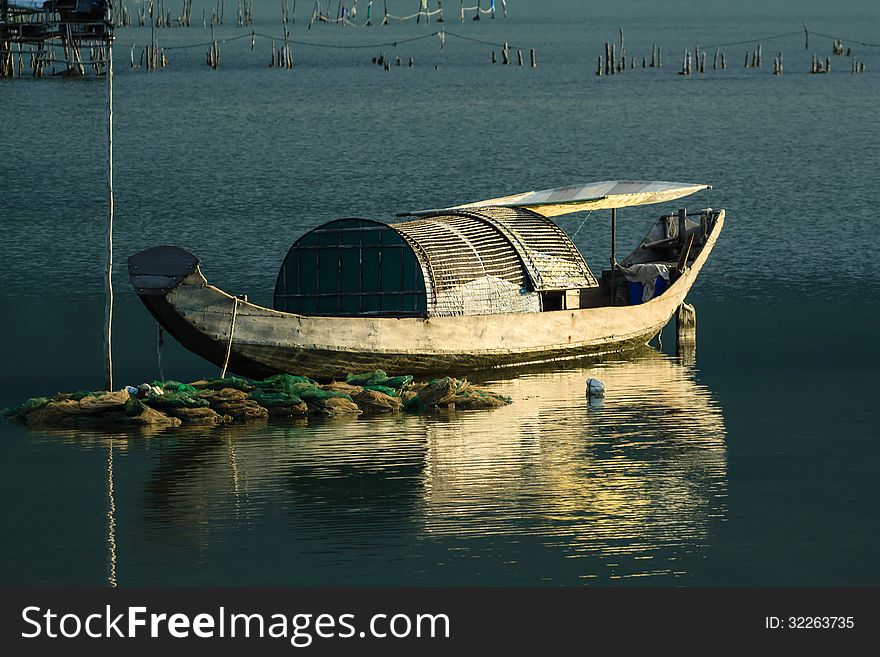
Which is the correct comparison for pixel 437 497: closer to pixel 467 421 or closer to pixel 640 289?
pixel 467 421

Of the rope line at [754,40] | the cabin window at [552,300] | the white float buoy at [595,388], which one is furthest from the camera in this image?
the rope line at [754,40]

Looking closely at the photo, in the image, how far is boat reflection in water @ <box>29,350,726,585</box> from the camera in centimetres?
1641

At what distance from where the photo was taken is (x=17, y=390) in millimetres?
25469

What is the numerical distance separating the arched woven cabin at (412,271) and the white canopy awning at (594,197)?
6.07 ft

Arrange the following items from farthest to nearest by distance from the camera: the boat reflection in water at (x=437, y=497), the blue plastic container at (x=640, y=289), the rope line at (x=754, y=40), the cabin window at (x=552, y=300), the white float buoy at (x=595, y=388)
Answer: the rope line at (x=754, y=40) → the blue plastic container at (x=640, y=289) → the cabin window at (x=552, y=300) → the white float buoy at (x=595, y=388) → the boat reflection in water at (x=437, y=497)

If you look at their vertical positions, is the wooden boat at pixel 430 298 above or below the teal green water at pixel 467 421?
above

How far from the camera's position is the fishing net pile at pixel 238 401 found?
22.8 m

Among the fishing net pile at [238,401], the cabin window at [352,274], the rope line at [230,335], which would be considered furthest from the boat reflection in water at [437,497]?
the cabin window at [352,274]

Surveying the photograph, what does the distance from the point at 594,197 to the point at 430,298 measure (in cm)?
476

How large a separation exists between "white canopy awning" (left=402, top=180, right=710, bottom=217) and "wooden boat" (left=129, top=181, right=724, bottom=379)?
0.04 meters

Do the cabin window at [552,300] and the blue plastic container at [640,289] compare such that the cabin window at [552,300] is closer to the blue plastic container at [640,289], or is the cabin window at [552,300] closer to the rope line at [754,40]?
the blue plastic container at [640,289]

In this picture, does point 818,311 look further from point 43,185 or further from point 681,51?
point 681,51

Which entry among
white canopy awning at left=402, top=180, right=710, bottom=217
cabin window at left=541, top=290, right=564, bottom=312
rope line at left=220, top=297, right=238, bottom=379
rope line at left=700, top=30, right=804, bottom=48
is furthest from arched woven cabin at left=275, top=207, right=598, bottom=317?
rope line at left=700, top=30, right=804, bottom=48

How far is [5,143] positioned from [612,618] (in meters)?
57.5
